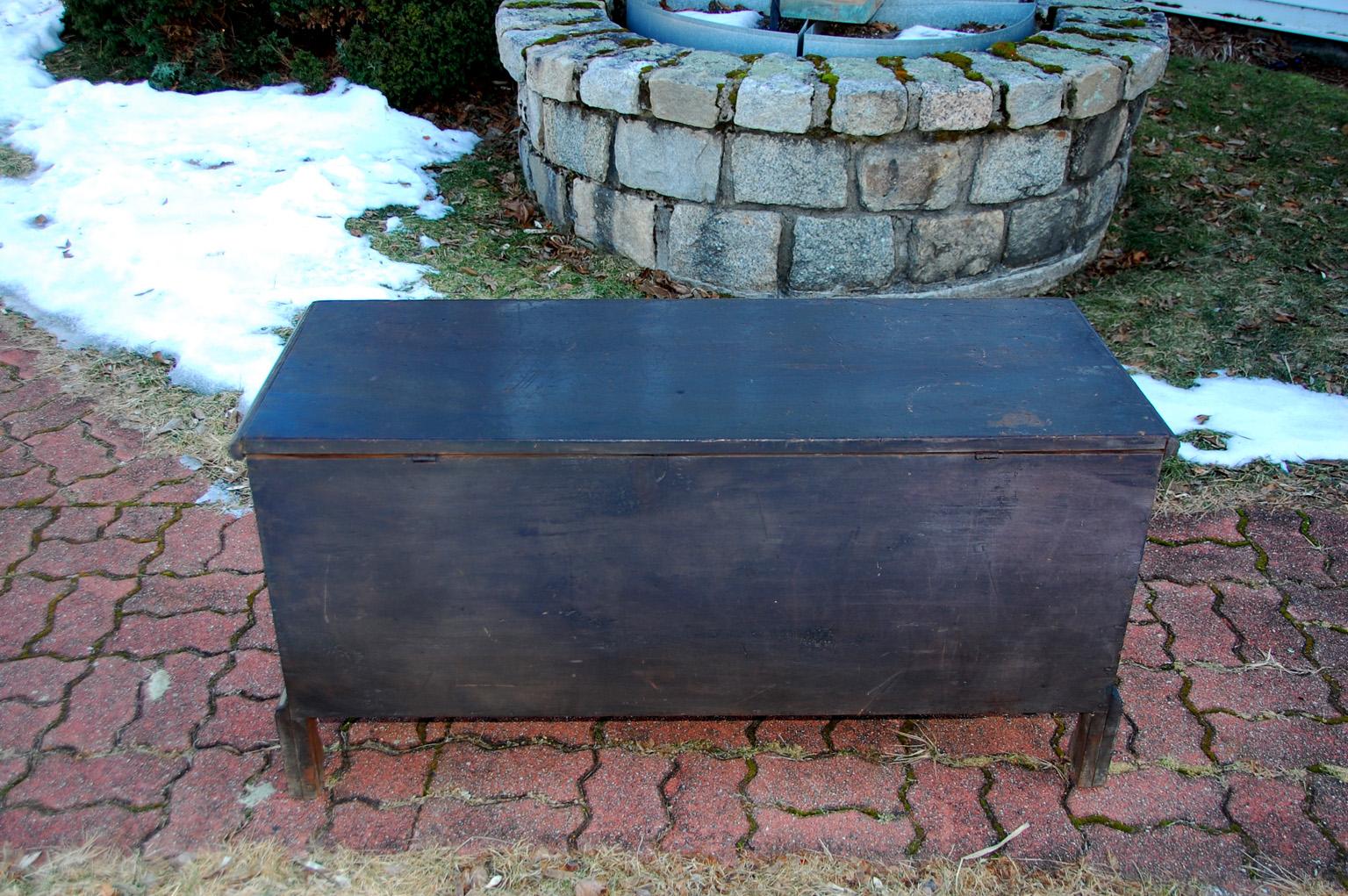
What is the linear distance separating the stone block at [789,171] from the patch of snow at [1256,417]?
1340 millimetres

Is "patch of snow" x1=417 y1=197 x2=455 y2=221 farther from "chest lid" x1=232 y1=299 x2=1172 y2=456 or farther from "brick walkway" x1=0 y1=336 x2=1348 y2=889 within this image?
"chest lid" x1=232 y1=299 x2=1172 y2=456

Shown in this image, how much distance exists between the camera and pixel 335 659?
215 cm

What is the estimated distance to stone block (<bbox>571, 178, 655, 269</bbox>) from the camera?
4336 mm

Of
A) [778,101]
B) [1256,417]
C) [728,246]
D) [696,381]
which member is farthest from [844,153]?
[696,381]

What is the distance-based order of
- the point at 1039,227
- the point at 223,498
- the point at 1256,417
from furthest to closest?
the point at 1039,227 < the point at 1256,417 < the point at 223,498

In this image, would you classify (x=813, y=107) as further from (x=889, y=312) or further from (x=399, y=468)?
(x=399, y=468)

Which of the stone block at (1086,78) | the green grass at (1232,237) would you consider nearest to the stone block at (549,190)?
the stone block at (1086,78)

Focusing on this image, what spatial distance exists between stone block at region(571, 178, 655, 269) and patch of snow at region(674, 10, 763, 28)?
83 centimetres

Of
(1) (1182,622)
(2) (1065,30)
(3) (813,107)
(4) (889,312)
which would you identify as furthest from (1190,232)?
(4) (889,312)

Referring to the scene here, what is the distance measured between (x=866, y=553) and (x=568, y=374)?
692 millimetres

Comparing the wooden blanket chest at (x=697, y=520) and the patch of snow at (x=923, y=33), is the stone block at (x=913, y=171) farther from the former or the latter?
the wooden blanket chest at (x=697, y=520)

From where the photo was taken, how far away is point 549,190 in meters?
4.76

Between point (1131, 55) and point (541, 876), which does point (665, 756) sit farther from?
point (1131, 55)

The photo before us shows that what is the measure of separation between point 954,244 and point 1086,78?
0.74 meters
